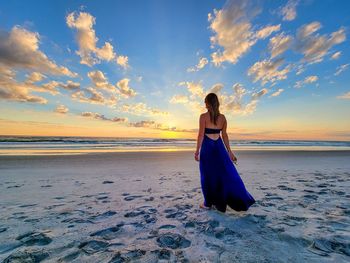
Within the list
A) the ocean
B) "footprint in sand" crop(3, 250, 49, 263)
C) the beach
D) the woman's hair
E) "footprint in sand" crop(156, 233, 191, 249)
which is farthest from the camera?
the ocean

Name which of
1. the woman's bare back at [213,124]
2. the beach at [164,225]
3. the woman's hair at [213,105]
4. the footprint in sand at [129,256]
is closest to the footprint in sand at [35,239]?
the beach at [164,225]

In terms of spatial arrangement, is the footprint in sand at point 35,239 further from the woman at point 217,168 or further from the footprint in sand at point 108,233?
the woman at point 217,168

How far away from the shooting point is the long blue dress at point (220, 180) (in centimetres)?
368

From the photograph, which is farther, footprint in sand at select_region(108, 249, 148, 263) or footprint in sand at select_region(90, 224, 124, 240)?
footprint in sand at select_region(90, 224, 124, 240)

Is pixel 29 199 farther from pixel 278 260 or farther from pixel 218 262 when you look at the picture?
pixel 278 260

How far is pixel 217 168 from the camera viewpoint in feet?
12.6

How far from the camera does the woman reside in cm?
369

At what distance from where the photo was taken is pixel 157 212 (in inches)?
144

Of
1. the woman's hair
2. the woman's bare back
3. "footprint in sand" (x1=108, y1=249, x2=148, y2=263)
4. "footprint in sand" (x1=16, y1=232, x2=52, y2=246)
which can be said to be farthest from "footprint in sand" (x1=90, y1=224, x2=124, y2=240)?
the woman's hair

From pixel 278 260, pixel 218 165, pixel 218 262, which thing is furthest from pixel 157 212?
pixel 278 260

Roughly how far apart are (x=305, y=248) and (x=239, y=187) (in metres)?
1.35

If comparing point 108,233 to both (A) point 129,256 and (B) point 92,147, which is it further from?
(B) point 92,147

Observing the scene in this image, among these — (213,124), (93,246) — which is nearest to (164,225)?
(93,246)

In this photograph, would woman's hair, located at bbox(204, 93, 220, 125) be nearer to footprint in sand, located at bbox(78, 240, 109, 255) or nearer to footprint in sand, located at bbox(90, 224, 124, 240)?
footprint in sand, located at bbox(90, 224, 124, 240)
